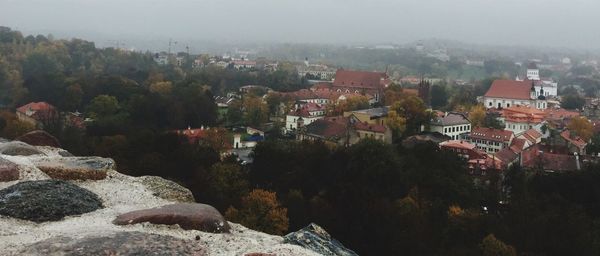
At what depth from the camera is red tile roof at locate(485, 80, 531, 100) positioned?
51.7 metres

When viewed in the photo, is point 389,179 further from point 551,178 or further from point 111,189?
point 111,189

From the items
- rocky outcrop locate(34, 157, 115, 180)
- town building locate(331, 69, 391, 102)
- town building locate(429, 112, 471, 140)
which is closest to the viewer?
rocky outcrop locate(34, 157, 115, 180)

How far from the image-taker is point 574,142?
1357 inches

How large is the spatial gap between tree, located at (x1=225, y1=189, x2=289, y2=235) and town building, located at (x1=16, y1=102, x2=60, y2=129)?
19.0 m

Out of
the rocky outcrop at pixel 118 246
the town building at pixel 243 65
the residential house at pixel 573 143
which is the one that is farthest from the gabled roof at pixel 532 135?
the town building at pixel 243 65

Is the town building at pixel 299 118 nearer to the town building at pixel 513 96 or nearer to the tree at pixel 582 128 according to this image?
the tree at pixel 582 128

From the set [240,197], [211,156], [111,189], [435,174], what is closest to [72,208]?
[111,189]

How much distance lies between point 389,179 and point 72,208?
41.1ft

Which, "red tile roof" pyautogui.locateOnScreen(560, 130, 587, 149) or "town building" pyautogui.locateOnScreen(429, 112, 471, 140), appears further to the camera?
"town building" pyautogui.locateOnScreen(429, 112, 471, 140)

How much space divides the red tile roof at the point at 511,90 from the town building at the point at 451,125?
16.1 m

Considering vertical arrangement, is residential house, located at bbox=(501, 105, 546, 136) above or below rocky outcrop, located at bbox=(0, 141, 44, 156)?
below

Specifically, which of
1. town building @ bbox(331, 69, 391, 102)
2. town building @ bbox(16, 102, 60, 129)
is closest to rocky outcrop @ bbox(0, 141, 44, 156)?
town building @ bbox(16, 102, 60, 129)

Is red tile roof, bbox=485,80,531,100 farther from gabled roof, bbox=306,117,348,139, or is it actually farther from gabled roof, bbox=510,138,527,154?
gabled roof, bbox=306,117,348,139

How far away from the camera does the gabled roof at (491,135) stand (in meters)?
33.5
